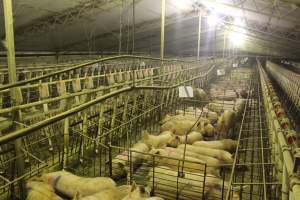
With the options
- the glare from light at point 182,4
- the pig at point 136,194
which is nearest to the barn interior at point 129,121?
the pig at point 136,194

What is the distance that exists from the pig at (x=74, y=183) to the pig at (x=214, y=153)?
1.60 m

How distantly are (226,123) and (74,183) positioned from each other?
10.9ft

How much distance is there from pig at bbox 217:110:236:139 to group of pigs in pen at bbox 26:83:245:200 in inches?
7.4

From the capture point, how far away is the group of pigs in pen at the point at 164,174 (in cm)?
282

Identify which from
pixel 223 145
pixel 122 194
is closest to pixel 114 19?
pixel 223 145

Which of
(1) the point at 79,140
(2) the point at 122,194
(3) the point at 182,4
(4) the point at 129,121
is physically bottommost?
(1) the point at 79,140

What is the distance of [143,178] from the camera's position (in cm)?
361

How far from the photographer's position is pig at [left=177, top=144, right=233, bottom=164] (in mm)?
3990

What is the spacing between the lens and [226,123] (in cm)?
556

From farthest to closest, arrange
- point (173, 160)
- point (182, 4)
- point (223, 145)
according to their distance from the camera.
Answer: point (182, 4) < point (223, 145) < point (173, 160)

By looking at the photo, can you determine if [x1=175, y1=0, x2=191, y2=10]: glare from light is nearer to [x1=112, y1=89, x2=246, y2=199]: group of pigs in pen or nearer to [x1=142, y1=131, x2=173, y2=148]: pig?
[x1=112, y1=89, x2=246, y2=199]: group of pigs in pen

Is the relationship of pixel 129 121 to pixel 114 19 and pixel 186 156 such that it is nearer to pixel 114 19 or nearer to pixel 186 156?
A: pixel 186 156

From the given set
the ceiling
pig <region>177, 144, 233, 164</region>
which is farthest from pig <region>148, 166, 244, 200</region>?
the ceiling

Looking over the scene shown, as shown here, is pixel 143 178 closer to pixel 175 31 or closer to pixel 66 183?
pixel 66 183
